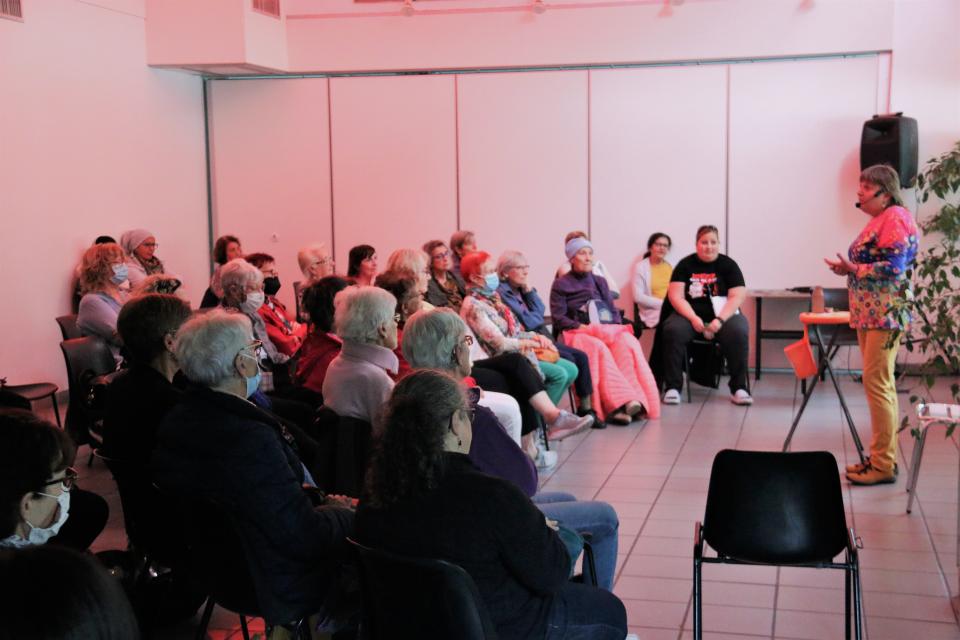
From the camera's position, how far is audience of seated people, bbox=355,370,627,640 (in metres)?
2.32

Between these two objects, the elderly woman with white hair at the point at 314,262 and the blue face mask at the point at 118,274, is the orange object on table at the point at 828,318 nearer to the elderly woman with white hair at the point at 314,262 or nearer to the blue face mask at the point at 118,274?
the elderly woman with white hair at the point at 314,262

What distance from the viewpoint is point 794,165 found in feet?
30.2

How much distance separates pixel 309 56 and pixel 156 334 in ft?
22.1

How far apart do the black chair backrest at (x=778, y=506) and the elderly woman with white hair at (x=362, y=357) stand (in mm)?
1351

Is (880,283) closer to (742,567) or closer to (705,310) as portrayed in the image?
(742,567)

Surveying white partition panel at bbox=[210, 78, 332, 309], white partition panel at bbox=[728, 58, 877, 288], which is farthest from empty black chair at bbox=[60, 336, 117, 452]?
white partition panel at bbox=[728, 58, 877, 288]

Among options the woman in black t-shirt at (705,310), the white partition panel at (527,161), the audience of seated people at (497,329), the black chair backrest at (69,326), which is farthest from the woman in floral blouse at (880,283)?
the black chair backrest at (69,326)

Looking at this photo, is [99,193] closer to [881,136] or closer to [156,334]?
[156,334]

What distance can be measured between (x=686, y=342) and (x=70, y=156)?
5.16 metres

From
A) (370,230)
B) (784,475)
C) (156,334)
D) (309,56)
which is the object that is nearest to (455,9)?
(309,56)

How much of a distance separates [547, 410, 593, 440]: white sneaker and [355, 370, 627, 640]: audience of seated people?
355 cm

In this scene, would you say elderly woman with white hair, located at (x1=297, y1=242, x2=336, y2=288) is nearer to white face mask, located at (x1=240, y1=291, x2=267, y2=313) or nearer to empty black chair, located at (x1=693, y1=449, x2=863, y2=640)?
white face mask, located at (x1=240, y1=291, x2=267, y2=313)

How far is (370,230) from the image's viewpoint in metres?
10.1

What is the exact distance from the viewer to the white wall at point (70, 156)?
7.74 meters
